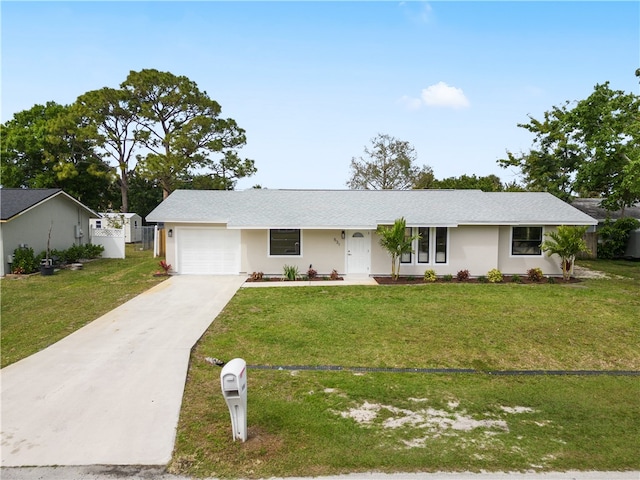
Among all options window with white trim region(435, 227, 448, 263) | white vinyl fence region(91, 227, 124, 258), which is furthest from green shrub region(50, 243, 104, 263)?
window with white trim region(435, 227, 448, 263)

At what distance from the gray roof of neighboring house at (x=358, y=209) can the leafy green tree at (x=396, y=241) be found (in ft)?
1.97

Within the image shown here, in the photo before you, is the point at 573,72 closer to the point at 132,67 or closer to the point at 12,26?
the point at 12,26

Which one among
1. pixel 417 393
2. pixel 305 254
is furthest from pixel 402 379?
pixel 305 254

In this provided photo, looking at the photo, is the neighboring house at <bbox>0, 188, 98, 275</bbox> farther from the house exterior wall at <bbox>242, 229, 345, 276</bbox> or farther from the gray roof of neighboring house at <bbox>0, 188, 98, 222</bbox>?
the house exterior wall at <bbox>242, 229, 345, 276</bbox>

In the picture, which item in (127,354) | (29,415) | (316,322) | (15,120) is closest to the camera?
(29,415)

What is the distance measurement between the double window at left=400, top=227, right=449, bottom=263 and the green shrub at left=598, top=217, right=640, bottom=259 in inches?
538

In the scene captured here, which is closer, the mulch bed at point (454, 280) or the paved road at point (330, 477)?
the paved road at point (330, 477)

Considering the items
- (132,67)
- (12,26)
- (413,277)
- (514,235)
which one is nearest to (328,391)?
(413,277)

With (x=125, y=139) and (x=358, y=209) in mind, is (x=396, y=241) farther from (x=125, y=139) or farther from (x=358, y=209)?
(x=125, y=139)

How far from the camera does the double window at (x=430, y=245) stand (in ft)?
50.4

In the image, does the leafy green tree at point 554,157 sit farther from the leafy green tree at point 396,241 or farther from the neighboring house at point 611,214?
the leafy green tree at point 396,241

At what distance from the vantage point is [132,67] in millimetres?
32406

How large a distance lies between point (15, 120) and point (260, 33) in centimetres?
→ 3305

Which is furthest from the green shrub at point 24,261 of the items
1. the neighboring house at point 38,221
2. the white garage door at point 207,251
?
the white garage door at point 207,251
